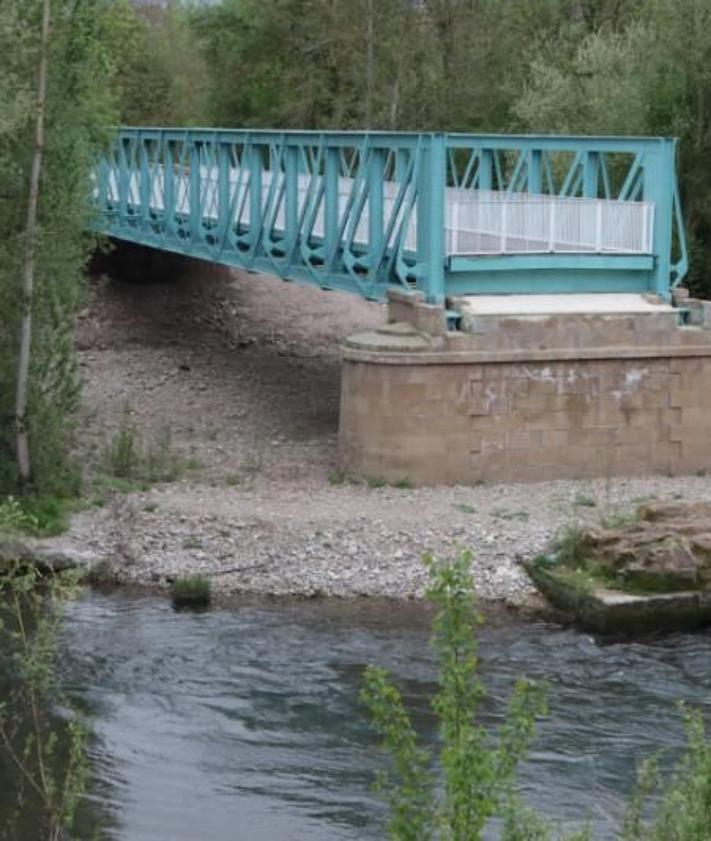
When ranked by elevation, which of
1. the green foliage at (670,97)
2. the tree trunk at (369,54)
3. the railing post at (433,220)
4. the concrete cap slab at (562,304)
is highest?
the tree trunk at (369,54)

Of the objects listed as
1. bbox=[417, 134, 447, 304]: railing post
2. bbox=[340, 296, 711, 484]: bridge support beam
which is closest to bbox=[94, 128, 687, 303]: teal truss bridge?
bbox=[417, 134, 447, 304]: railing post

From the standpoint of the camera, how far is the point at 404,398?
24.0 metres

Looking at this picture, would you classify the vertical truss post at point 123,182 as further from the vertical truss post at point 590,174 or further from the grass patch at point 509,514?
the grass patch at point 509,514

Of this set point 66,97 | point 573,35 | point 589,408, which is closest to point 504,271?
point 589,408

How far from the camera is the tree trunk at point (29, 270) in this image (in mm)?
22297

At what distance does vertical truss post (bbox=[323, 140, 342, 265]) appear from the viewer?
2803 centimetres

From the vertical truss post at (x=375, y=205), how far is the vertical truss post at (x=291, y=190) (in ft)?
10.1

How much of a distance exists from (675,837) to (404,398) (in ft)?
Result: 51.2

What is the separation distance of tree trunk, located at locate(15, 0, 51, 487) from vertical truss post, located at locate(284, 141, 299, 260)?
24.2 ft

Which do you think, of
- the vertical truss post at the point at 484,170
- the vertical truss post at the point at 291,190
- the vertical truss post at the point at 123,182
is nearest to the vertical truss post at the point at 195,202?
the vertical truss post at the point at 291,190

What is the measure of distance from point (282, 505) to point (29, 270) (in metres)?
4.46

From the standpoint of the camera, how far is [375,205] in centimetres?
2661

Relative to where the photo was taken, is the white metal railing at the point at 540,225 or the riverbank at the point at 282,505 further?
the white metal railing at the point at 540,225

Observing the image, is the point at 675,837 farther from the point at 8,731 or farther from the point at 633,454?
the point at 633,454
